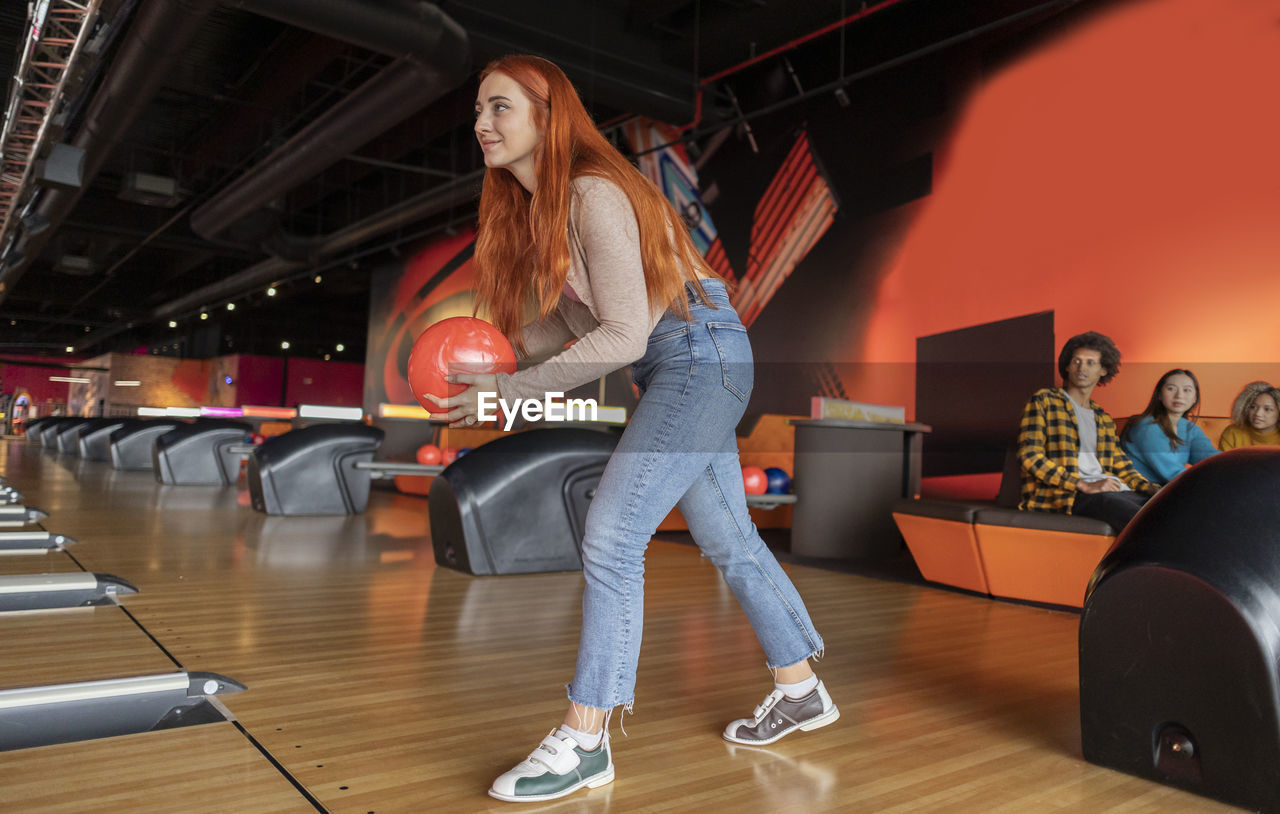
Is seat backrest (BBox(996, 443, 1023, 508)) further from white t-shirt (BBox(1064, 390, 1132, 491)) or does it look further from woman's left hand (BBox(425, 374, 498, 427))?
woman's left hand (BBox(425, 374, 498, 427))

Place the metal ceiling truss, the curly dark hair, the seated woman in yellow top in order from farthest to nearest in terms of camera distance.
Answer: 1. the metal ceiling truss
2. the seated woman in yellow top
3. the curly dark hair

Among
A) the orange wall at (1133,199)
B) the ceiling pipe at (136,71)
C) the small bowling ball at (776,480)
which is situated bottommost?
the small bowling ball at (776,480)

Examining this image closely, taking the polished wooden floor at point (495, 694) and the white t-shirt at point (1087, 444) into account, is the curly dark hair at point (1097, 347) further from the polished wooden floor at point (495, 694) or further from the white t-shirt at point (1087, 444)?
the polished wooden floor at point (495, 694)

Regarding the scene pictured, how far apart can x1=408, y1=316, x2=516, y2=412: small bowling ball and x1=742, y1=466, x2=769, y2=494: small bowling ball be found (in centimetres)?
408

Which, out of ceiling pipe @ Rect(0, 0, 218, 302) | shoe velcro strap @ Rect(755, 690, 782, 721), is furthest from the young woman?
ceiling pipe @ Rect(0, 0, 218, 302)

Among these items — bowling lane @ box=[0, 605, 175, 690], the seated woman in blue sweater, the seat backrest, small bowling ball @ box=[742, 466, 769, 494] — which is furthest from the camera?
small bowling ball @ box=[742, 466, 769, 494]

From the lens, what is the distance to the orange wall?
16.0 ft

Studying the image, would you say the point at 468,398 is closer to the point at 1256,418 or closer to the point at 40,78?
the point at 1256,418

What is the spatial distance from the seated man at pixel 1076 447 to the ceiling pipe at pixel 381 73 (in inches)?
177

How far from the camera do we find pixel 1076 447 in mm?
3707

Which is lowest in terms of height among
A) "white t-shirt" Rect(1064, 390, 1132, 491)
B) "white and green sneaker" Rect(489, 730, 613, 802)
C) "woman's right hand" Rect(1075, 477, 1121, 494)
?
"white and green sneaker" Rect(489, 730, 613, 802)

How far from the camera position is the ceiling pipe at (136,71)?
5.61 meters

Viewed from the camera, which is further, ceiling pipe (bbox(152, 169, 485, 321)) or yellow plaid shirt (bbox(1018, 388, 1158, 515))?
ceiling pipe (bbox(152, 169, 485, 321))

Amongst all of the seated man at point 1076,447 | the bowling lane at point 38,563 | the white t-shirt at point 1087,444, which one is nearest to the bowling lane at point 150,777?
the bowling lane at point 38,563
